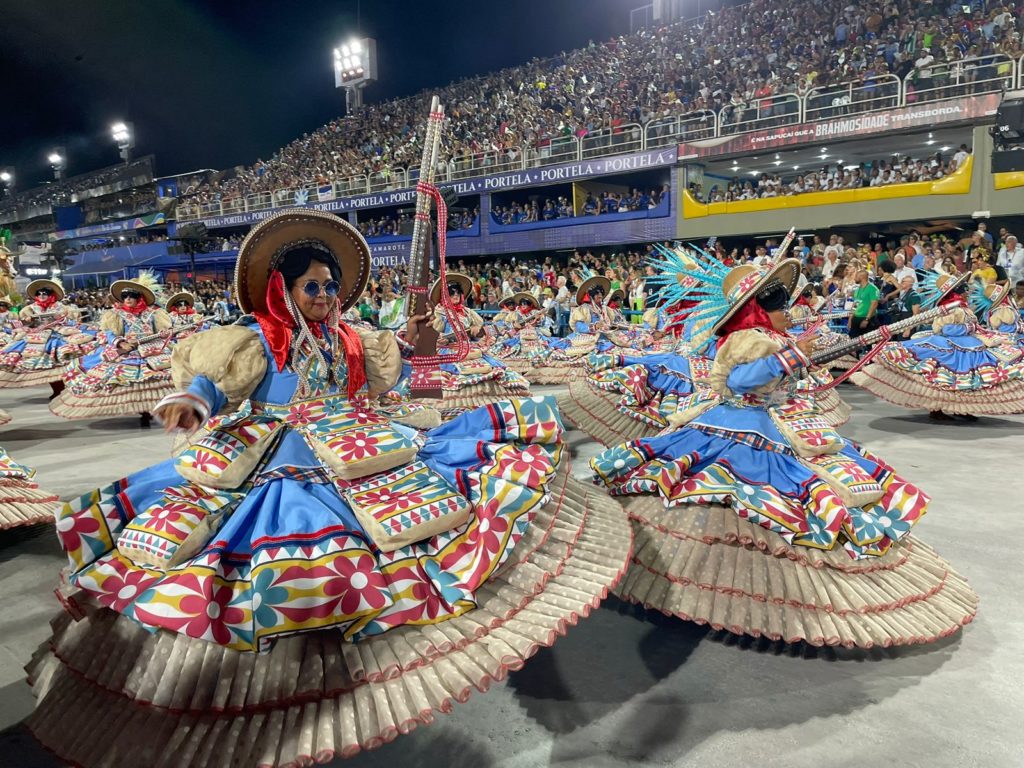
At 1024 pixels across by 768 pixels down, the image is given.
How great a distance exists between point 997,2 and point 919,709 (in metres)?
16.8

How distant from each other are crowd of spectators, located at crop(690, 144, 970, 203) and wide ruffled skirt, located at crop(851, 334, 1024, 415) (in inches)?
308

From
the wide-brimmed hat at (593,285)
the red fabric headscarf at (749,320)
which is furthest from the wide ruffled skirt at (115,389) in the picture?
the red fabric headscarf at (749,320)

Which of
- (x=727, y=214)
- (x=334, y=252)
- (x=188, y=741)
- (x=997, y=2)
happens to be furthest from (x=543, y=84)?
(x=188, y=741)

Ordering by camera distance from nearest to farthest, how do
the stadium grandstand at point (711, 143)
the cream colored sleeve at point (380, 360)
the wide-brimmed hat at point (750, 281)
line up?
1. the cream colored sleeve at point (380, 360)
2. the wide-brimmed hat at point (750, 281)
3. the stadium grandstand at point (711, 143)

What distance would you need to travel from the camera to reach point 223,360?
7.55 feet

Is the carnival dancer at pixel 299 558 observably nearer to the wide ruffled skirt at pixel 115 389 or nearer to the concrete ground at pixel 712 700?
the concrete ground at pixel 712 700

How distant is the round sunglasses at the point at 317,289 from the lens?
2508mm

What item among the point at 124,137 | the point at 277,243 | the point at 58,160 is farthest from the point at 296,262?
the point at 58,160

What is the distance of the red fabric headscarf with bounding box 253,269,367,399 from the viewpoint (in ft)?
8.00

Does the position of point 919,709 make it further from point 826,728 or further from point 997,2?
point 997,2

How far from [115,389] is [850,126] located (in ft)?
46.0

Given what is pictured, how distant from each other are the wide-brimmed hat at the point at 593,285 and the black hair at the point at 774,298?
688cm

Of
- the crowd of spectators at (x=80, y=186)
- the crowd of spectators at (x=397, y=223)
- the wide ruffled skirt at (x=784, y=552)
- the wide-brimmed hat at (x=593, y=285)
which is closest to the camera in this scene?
the wide ruffled skirt at (x=784, y=552)

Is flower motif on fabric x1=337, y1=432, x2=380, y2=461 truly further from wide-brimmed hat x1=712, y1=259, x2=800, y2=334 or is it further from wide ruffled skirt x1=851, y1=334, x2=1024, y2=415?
wide ruffled skirt x1=851, y1=334, x2=1024, y2=415
